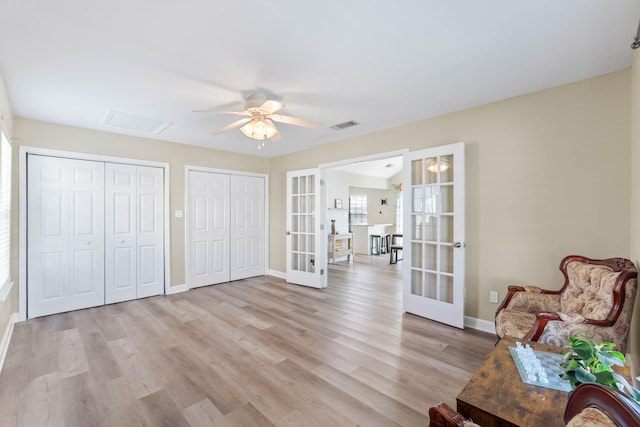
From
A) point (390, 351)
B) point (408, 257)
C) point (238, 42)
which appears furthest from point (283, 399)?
point (238, 42)

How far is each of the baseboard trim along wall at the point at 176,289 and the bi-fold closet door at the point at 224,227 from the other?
0.36 feet

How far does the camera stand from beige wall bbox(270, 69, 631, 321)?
8.09 ft

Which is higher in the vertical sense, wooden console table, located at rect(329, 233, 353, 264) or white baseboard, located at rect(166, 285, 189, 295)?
wooden console table, located at rect(329, 233, 353, 264)

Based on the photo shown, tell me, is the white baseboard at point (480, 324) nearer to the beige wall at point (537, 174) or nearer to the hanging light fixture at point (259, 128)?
the beige wall at point (537, 174)

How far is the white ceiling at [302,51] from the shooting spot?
68.4 inches

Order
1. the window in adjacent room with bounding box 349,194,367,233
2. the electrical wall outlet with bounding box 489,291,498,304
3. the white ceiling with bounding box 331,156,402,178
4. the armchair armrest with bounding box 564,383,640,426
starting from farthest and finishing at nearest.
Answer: the window in adjacent room with bounding box 349,194,367,233 < the white ceiling with bounding box 331,156,402,178 < the electrical wall outlet with bounding box 489,291,498,304 < the armchair armrest with bounding box 564,383,640,426

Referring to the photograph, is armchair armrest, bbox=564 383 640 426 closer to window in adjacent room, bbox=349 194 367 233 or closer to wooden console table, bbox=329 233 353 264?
wooden console table, bbox=329 233 353 264

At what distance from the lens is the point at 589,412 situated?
0.66 meters

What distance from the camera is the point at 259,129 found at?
9.68 ft

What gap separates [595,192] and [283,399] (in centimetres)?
318

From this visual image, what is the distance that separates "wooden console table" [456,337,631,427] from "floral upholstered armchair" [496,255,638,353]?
60 cm

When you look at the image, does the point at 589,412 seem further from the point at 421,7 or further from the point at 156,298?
the point at 156,298

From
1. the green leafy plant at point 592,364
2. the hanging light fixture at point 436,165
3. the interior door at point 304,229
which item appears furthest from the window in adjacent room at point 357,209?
the green leafy plant at point 592,364

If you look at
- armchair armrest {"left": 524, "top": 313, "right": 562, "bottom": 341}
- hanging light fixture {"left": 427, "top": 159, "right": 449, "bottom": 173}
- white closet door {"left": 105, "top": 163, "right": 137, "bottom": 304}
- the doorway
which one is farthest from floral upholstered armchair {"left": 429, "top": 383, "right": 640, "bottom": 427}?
the doorway
